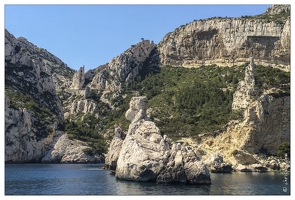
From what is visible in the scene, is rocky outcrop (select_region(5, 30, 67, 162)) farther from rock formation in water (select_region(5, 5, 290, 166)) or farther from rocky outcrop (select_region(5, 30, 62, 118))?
rock formation in water (select_region(5, 5, 290, 166))

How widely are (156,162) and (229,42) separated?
261 ft

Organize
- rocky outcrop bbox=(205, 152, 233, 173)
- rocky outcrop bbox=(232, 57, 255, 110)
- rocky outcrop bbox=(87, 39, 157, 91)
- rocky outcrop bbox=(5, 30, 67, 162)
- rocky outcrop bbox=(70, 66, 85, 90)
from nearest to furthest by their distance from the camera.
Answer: rocky outcrop bbox=(205, 152, 233, 173), rocky outcrop bbox=(232, 57, 255, 110), rocky outcrop bbox=(5, 30, 67, 162), rocky outcrop bbox=(87, 39, 157, 91), rocky outcrop bbox=(70, 66, 85, 90)

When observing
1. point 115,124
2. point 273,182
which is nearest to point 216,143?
point 273,182

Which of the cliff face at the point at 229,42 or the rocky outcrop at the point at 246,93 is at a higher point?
the cliff face at the point at 229,42

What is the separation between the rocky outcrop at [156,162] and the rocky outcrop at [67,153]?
47.1 meters

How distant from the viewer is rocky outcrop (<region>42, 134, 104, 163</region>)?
9325 cm

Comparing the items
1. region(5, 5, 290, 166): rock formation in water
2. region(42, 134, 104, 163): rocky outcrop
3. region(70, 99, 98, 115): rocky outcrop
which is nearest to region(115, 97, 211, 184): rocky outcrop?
region(5, 5, 290, 166): rock formation in water

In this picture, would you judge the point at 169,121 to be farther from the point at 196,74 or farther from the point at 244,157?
the point at 196,74

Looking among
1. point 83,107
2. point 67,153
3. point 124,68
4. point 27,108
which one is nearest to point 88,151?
point 67,153

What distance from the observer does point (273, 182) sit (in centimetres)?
4519

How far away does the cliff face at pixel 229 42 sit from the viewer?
4313 inches

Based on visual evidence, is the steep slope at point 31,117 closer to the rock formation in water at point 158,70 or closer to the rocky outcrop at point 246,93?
the rock formation in water at point 158,70

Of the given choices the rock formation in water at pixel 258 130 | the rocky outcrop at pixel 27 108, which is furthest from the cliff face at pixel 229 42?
the rocky outcrop at pixel 27 108

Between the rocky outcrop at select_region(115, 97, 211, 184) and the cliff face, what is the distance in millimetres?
65969
